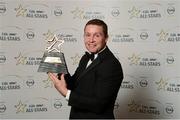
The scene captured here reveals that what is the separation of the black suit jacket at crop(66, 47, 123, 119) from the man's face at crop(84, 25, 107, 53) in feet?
0.13

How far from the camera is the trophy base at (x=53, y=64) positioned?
72.2 inches

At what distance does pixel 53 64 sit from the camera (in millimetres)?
1846

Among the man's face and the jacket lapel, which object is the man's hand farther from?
the man's face

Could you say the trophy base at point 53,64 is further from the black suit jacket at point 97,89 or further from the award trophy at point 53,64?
the black suit jacket at point 97,89

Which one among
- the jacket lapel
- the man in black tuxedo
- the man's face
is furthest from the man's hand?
the man's face

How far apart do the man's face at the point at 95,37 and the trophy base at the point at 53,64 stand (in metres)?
0.19

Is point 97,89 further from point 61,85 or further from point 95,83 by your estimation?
point 61,85

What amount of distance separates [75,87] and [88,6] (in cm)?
142

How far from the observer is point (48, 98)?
119 inches

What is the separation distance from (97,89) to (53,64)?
0.99 ft

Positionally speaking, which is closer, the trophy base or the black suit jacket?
the black suit jacket

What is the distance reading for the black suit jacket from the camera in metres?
1.70

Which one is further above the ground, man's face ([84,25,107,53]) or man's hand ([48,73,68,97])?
man's face ([84,25,107,53])

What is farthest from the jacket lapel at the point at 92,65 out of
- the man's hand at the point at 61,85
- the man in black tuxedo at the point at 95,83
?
the man's hand at the point at 61,85
